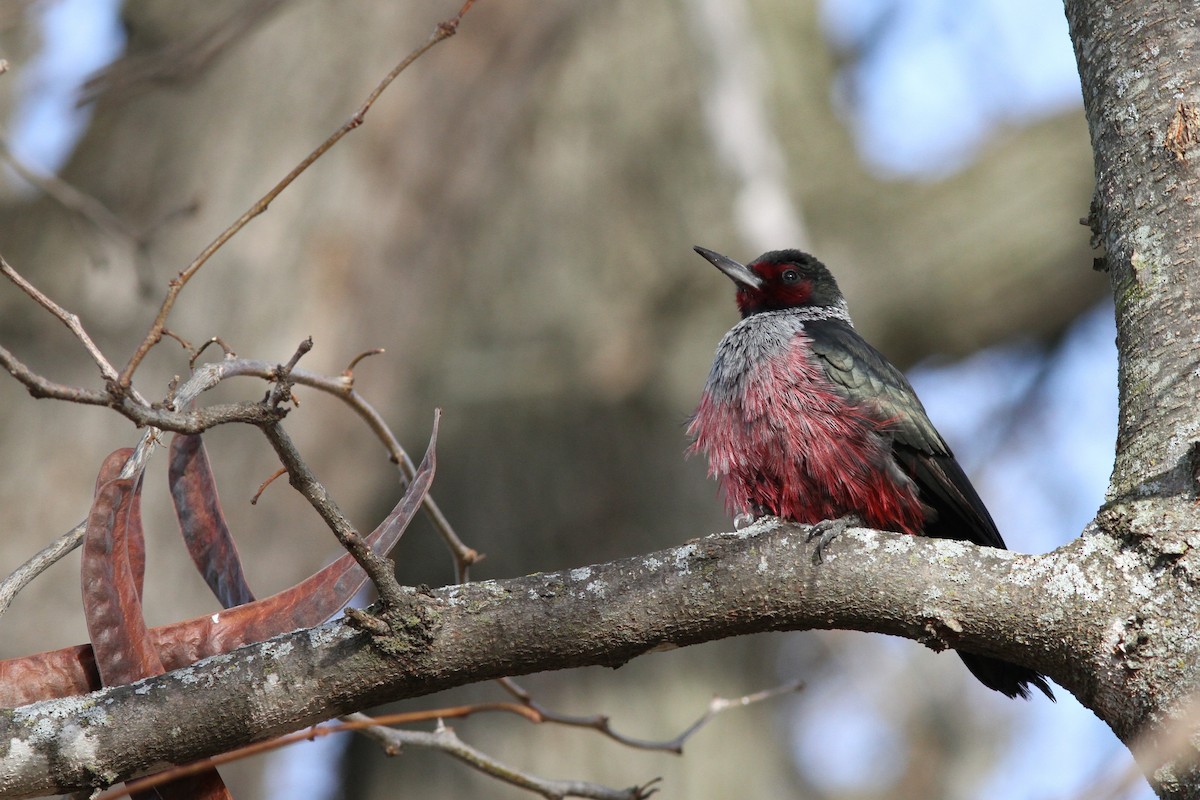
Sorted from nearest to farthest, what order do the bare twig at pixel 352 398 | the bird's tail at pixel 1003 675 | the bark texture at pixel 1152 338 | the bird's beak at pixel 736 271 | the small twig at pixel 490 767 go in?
the bark texture at pixel 1152 338 < the bare twig at pixel 352 398 < the small twig at pixel 490 767 < the bird's tail at pixel 1003 675 < the bird's beak at pixel 736 271

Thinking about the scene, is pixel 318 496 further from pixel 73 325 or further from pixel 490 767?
pixel 490 767

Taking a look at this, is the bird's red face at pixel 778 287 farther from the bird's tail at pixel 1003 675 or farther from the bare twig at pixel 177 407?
the bare twig at pixel 177 407

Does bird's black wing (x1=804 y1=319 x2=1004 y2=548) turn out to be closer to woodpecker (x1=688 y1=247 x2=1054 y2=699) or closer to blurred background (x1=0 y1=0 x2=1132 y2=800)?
woodpecker (x1=688 y1=247 x2=1054 y2=699)

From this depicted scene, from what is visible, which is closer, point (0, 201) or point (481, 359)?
point (0, 201)

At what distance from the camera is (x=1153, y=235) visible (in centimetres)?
263

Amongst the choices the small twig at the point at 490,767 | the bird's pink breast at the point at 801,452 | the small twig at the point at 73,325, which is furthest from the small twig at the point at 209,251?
the bird's pink breast at the point at 801,452

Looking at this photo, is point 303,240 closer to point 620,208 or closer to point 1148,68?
point 620,208

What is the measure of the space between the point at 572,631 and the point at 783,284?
3.09m

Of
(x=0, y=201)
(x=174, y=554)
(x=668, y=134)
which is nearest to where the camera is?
(x=174, y=554)

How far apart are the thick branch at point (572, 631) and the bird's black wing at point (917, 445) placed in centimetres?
145

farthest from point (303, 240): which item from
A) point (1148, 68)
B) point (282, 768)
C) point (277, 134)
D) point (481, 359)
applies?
point (1148, 68)

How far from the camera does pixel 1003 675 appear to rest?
3.39 metres

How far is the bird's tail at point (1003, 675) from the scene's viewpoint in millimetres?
3316

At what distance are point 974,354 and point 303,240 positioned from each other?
176 inches
